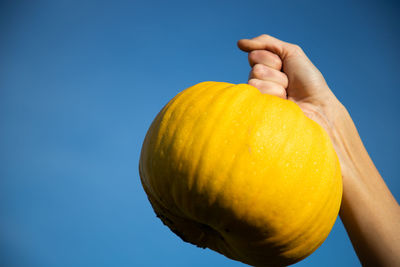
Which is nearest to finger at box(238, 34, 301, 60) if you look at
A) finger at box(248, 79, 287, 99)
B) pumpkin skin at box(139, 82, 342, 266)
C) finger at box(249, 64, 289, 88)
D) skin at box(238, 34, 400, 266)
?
skin at box(238, 34, 400, 266)

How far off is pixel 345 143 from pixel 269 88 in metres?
0.67

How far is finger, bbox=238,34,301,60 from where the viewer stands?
231cm

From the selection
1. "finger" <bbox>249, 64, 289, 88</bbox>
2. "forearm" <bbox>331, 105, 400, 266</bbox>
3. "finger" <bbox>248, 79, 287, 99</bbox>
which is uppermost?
"finger" <bbox>249, 64, 289, 88</bbox>

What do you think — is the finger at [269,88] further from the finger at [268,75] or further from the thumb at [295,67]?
the thumb at [295,67]

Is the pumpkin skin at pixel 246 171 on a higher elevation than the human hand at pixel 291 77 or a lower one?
lower

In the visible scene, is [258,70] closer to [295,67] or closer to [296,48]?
[295,67]

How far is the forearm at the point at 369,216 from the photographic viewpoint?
1761mm

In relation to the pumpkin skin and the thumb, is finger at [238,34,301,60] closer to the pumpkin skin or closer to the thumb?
the thumb

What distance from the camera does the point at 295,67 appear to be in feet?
7.29

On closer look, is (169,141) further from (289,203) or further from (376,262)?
(376,262)

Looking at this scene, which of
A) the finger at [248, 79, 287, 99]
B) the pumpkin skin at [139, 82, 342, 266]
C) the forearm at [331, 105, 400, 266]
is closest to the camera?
the pumpkin skin at [139, 82, 342, 266]

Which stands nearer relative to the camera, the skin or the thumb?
the skin

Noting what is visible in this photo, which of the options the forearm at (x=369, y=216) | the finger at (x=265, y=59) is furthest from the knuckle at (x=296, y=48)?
the forearm at (x=369, y=216)

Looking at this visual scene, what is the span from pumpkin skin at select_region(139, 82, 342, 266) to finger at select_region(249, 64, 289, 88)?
3.00 ft
